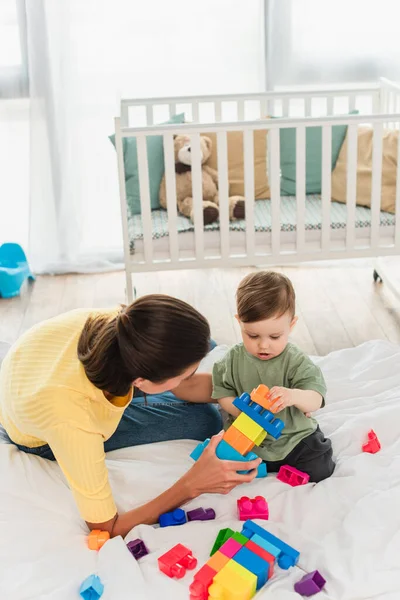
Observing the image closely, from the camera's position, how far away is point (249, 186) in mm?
2742

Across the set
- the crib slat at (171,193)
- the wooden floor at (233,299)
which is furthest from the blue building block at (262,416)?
the crib slat at (171,193)

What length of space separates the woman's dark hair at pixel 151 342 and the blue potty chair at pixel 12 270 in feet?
6.56

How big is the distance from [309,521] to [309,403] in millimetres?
249

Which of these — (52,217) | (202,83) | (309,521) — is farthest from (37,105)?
(309,521)

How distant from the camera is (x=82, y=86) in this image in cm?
350

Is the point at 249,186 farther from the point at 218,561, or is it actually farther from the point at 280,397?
the point at 218,561

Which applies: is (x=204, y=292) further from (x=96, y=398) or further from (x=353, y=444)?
(x=96, y=398)

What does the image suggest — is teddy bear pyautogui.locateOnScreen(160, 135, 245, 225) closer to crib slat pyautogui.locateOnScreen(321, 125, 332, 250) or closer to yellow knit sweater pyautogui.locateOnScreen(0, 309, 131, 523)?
crib slat pyautogui.locateOnScreen(321, 125, 332, 250)

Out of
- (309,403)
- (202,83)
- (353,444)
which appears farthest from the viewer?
(202,83)

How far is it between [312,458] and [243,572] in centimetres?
43

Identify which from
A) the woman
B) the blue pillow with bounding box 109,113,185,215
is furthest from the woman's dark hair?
the blue pillow with bounding box 109,113,185,215

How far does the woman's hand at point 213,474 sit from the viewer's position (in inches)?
61.5

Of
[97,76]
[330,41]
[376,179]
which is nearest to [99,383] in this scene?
[376,179]

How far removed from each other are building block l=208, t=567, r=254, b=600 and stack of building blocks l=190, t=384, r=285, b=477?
26 cm
